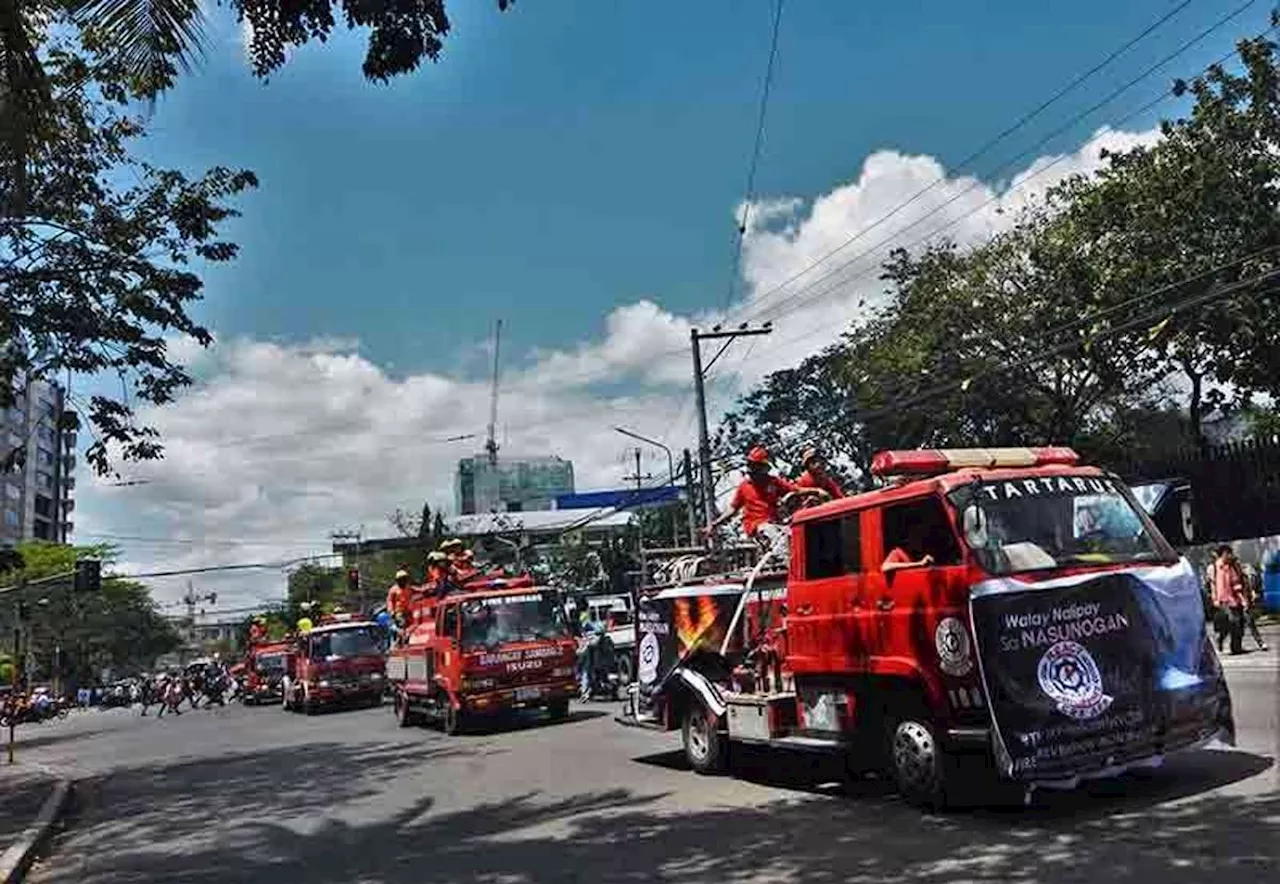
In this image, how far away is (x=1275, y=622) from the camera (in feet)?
77.7

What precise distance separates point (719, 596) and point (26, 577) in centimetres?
6111

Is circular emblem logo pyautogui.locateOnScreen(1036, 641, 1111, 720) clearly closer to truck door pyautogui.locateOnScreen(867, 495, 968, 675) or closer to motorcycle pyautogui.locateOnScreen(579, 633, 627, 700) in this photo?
truck door pyautogui.locateOnScreen(867, 495, 968, 675)

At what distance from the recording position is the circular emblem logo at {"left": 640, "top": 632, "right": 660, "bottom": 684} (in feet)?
41.0

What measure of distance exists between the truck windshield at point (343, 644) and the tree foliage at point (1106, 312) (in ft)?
42.9

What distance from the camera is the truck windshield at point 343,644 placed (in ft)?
101

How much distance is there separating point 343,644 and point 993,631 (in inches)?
1004

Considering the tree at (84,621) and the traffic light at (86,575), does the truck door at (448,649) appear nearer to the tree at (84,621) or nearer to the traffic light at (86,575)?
the traffic light at (86,575)

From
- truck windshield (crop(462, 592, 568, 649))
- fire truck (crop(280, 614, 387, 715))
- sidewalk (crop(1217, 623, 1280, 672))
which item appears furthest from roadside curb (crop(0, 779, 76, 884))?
fire truck (crop(280, 614, 387, 715))

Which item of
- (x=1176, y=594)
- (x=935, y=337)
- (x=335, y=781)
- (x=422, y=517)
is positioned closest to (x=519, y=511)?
(x=422, y=517)

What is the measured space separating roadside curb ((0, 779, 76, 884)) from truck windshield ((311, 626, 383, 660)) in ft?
50.5

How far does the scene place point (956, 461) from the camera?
8969mm

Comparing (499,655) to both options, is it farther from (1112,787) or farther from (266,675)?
(266,675)

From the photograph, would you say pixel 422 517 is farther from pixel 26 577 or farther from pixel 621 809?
pixel 621 809

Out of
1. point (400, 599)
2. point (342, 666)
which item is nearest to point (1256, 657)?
point (400, 599)
